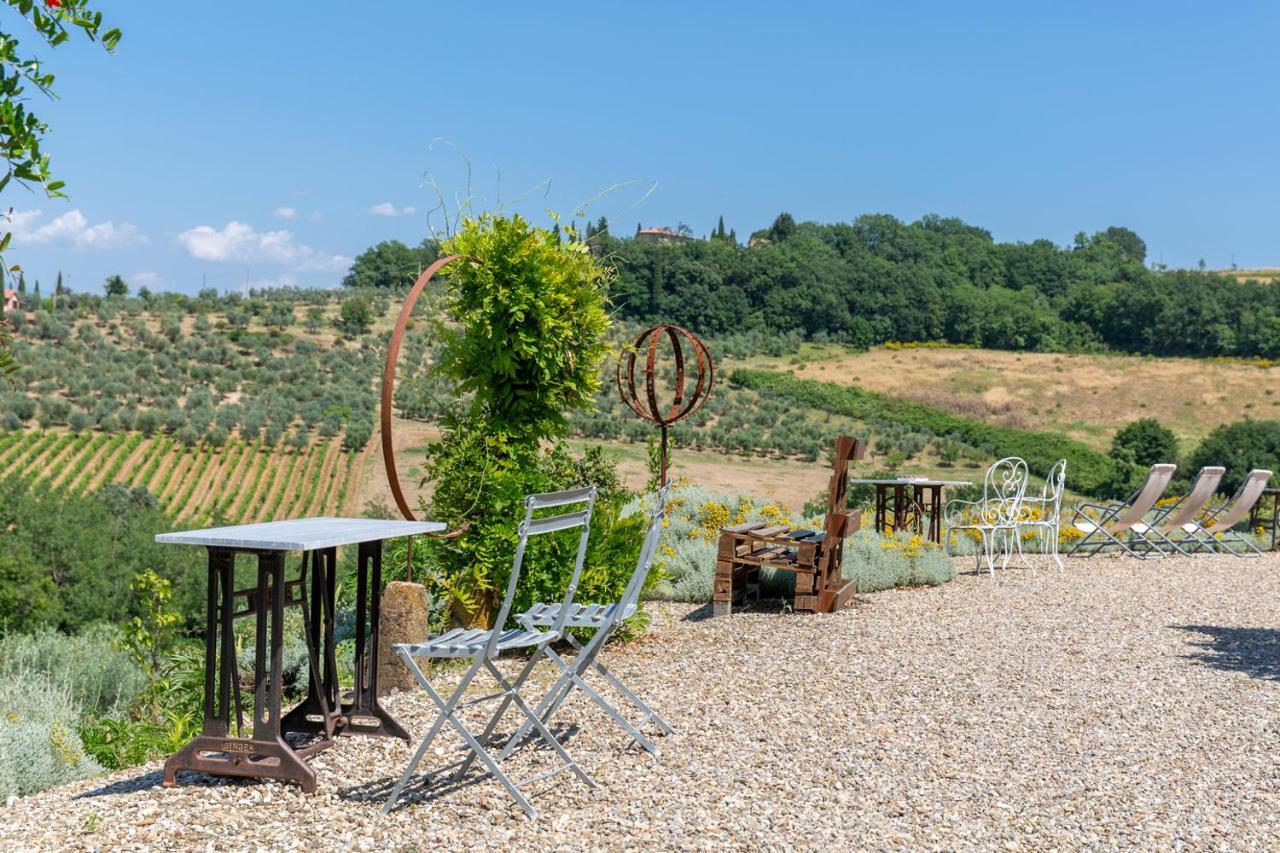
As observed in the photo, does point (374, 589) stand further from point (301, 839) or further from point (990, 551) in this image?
point (990, 551)

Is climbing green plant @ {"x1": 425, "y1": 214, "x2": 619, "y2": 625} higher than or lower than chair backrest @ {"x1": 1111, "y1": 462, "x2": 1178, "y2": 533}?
higher

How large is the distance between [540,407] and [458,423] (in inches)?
17.5

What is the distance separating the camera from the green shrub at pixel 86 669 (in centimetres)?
747

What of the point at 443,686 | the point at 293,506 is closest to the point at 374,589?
the point at 443,686

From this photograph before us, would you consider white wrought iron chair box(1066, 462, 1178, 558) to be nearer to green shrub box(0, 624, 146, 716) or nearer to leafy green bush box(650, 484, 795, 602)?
leafy green bush box(650, 484, 795, 602)

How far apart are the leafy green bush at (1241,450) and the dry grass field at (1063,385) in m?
16.8

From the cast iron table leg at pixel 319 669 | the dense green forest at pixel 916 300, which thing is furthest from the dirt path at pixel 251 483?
the dense green forest at pixel 916 300

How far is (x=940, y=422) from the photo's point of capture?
1796 inches

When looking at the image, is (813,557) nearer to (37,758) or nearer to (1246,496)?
(37,758)

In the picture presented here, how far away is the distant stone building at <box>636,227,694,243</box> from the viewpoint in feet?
229

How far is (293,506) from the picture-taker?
1085 inches

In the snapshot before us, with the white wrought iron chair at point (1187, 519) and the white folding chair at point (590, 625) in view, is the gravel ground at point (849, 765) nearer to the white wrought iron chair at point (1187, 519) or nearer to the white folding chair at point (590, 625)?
the white folding chair at point (590, 625)

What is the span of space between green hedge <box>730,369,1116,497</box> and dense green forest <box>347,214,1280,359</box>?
11.1 metres

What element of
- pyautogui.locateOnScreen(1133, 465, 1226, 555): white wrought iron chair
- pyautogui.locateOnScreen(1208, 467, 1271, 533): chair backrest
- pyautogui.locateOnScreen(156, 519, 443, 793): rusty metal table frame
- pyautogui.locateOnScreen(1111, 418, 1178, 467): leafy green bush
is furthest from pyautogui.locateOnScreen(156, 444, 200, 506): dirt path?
pyautogui.locateOnScreen(1111, 418, 1178, 467): leafy green bush
